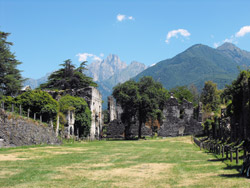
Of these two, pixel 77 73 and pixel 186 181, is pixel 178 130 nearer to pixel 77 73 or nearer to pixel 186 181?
pixel 77 73

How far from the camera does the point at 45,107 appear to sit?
116 ft

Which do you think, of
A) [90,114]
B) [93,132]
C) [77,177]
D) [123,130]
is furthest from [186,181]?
[123,130]

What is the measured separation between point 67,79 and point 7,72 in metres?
17.9

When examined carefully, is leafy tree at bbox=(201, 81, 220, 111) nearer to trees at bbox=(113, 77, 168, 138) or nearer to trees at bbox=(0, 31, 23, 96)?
trees at bbox=(113, 77, 168, 138)

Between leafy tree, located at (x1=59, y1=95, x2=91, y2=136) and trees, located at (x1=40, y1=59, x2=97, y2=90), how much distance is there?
64.4ft

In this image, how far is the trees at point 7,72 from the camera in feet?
171

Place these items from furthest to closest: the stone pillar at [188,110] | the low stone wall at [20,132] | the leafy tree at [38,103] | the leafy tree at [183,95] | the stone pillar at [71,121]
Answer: the leafy tree at [183,95] → the stone pillar at [188,110] → the stone pillar at [71,121] → the leafy tree at [38,103] → the low stone wall at [20,132]

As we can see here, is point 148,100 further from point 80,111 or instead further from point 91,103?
point 80,111

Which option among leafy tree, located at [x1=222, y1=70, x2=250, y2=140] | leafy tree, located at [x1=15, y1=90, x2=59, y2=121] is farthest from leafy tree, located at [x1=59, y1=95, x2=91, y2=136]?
leafy tree, located at [x1=222, y1=70, x2=250, y2=140]

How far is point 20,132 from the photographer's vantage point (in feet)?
93.2

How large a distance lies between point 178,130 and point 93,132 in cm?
1784

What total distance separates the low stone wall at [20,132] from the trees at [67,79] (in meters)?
35.7

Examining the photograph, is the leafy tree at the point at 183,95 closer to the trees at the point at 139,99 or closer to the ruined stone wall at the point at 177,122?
the ruined stone wall at the point at 177,122

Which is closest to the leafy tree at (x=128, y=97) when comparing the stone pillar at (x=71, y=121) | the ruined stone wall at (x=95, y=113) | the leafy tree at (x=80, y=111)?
the ruined stone wall at (x=95, y=113)
